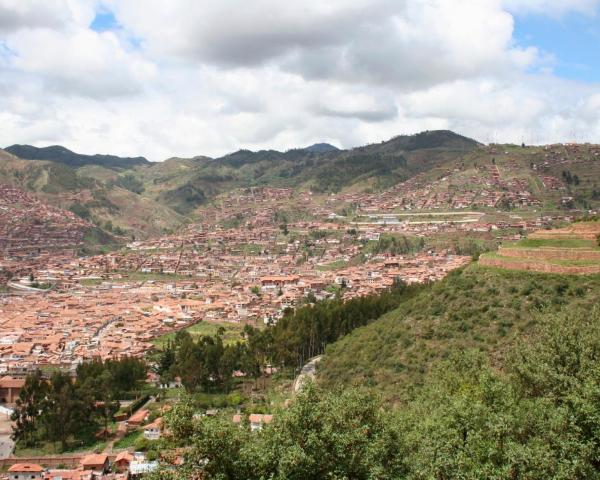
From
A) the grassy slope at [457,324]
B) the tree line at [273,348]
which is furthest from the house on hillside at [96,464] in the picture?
the grassy slope at [457,324]

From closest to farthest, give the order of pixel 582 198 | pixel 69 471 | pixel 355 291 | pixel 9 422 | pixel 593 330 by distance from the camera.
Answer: pixel 593 330 → pixel 69 471 → pixel 9 422 → pixel 355 291 → pixel 582 198

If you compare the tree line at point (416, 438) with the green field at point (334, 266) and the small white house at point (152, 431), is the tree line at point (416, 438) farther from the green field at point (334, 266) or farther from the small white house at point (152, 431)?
the green field at point (334, 266)

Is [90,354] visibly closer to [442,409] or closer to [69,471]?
[69,471]

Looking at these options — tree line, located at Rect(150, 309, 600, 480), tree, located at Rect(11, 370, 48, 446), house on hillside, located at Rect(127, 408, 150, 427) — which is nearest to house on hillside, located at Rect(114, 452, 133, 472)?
house on hillside, located at Rect(127, 408, 150, 427)

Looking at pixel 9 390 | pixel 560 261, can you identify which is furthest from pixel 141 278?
pixel 560 261

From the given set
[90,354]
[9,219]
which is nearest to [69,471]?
[90,354]

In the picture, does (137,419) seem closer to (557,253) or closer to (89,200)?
(557,253)
